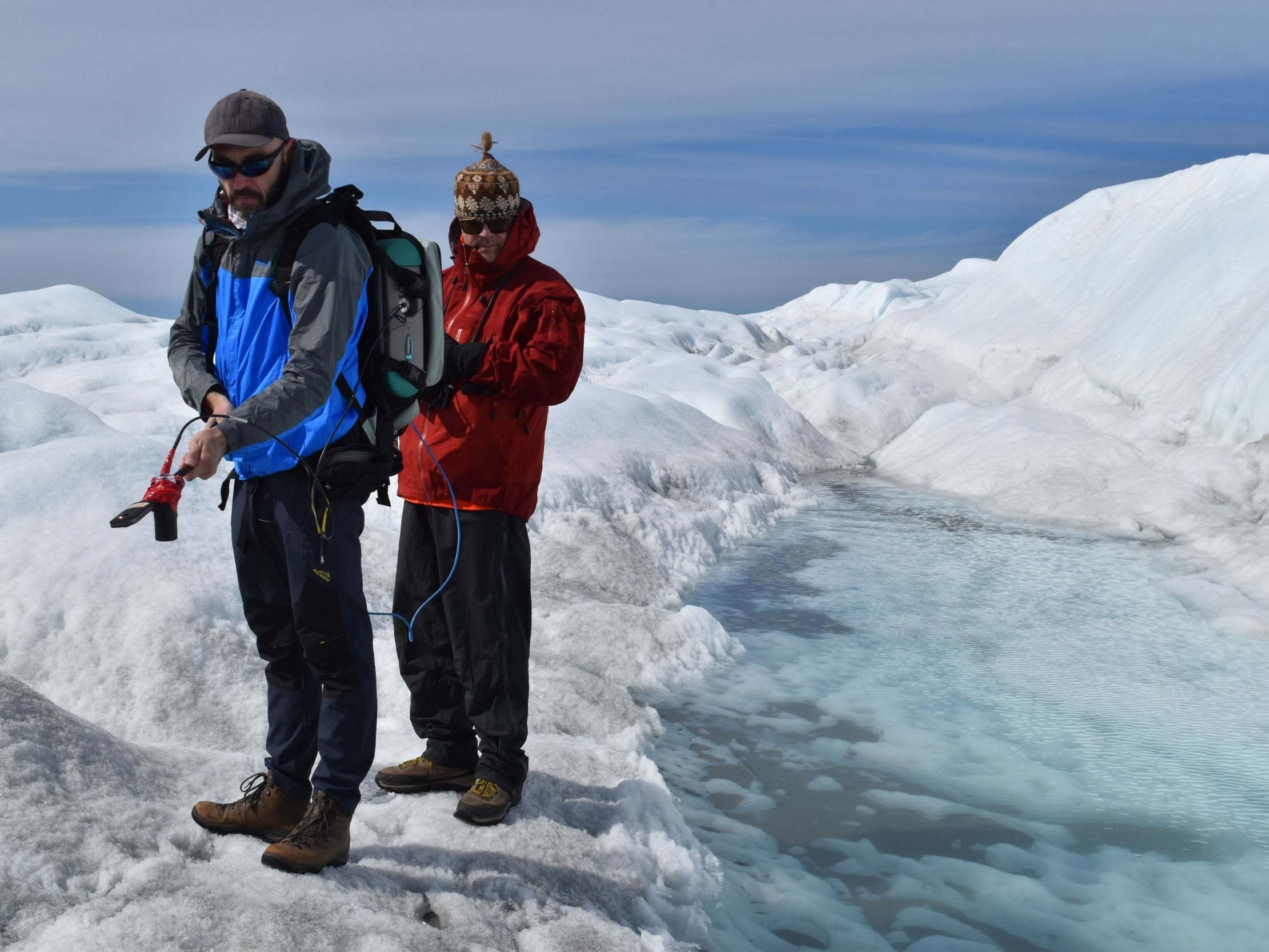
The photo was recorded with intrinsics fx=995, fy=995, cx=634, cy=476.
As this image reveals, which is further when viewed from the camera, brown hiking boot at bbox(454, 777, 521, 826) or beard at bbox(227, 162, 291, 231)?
brown hiking boot at bbox(454, 777, 521, 826)

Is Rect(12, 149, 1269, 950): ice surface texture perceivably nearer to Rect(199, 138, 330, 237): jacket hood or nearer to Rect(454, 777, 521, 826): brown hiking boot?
Rect(454, 777, 521, 826): brown hiking boot

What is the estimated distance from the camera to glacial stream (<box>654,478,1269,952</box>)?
3445 millimetres

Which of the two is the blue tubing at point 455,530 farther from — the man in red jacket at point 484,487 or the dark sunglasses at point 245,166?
the dark sunglasses at point 245,166

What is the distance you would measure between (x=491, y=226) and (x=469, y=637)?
1.34 m

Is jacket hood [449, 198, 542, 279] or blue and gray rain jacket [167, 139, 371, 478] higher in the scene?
jacket hood [449, 198, 542, 279]

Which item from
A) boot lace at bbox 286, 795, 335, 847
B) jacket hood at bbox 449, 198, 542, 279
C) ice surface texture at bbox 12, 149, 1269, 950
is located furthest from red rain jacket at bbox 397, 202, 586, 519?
ice surface texture at bbox 12, 149, 1269, 950

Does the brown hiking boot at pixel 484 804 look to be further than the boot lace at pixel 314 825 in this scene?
Yes

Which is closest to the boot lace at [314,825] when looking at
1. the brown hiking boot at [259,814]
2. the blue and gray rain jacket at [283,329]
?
the brown hiking boot at [259,814]

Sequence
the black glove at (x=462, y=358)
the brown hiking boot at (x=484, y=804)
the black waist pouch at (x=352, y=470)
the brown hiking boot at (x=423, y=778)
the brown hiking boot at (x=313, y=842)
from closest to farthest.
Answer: the black waist pouch at (x=352, y=470) → the brown hiking boot at (x=313, y=842) → the black glove at (x=462, y=358) → the brown hiking boot at (x=484, y=804) → the brown hiking boot at (x=423, y=778)

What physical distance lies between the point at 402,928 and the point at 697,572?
5.87 metres

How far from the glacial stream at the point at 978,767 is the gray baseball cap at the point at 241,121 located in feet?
8.79

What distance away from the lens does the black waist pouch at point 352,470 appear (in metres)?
2.47

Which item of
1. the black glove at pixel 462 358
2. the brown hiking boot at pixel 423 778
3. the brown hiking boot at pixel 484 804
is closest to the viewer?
the black glove at pixel 462 358

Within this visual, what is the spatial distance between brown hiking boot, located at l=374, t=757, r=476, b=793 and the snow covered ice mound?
5cm
